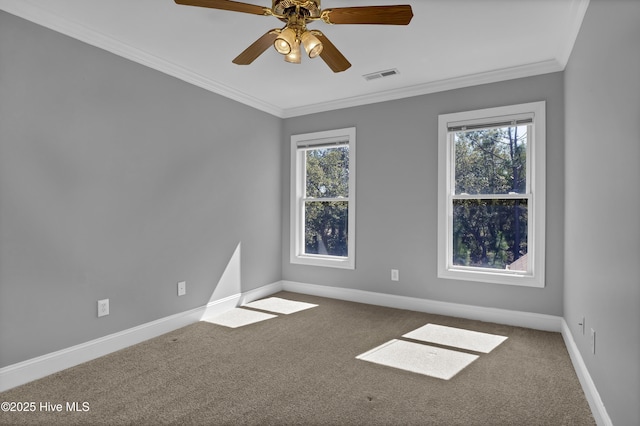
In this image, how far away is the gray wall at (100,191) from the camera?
92.7 inches

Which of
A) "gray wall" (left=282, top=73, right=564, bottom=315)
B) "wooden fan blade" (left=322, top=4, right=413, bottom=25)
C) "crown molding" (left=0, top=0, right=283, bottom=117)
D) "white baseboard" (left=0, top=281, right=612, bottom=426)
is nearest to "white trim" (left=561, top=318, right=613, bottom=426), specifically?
"white baseboard" (left=0, top=281, right=612, bottom=426)

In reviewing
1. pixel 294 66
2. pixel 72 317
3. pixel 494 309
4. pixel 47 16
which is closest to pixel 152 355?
pixel 72 317

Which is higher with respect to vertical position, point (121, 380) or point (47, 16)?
point (47, 16)

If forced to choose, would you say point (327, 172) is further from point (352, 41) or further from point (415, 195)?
point (352, 41)

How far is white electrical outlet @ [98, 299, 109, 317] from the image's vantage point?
2801 millimetres

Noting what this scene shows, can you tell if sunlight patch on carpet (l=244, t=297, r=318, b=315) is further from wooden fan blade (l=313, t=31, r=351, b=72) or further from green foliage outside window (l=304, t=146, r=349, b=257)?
wooden fan blade (l=313, t=31, r=351, b=72)

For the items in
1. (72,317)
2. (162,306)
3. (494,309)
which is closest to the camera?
(72,317)

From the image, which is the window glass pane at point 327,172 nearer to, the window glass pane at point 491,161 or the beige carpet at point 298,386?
the window glass pane at point 491,161

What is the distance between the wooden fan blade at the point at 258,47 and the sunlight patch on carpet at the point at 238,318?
2.44 metres

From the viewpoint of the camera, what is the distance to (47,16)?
2.46 meters

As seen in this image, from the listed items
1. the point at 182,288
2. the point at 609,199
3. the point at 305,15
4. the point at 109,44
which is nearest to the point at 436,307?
the point at 609,199

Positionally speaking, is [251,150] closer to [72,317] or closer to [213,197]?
[213,197]

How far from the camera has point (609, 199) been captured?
177cm

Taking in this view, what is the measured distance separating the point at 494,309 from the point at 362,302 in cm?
145
